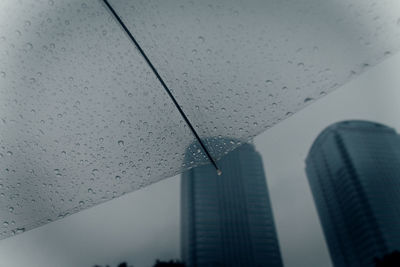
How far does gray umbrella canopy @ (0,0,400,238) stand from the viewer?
1.16m

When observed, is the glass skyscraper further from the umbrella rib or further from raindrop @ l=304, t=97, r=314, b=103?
raindrop @ l=304, t=97, r=314, b=103

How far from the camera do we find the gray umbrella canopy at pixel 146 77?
1158mm

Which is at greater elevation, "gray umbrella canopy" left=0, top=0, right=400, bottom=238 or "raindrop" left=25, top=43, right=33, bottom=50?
"raindrop" left=25, top=43, right=33, bottom=50

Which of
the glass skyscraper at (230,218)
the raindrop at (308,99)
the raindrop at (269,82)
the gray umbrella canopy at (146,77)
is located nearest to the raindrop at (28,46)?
the gray umbrella canopy at (146,77)

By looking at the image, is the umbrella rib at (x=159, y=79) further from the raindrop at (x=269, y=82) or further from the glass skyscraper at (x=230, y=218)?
the glass skyscraper at (x=230, y=218)

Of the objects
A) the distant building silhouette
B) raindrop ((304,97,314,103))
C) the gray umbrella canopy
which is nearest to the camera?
the gray umbrella canopy

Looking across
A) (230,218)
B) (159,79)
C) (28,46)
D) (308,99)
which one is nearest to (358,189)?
(230,218)

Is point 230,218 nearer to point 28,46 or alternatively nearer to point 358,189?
point 358,189

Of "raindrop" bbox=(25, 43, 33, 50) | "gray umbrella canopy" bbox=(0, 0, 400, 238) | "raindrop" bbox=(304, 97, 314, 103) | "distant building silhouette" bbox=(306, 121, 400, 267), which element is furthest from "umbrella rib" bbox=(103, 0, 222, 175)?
"distant building silhouette" bbox=(306, 121, 400, 267)

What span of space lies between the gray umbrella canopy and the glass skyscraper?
8470 centimetres

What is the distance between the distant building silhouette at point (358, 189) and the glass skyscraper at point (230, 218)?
22.6 m

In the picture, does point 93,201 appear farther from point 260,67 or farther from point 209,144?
point 260,67

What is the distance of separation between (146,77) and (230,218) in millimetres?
98428

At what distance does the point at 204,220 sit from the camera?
95500 mm
